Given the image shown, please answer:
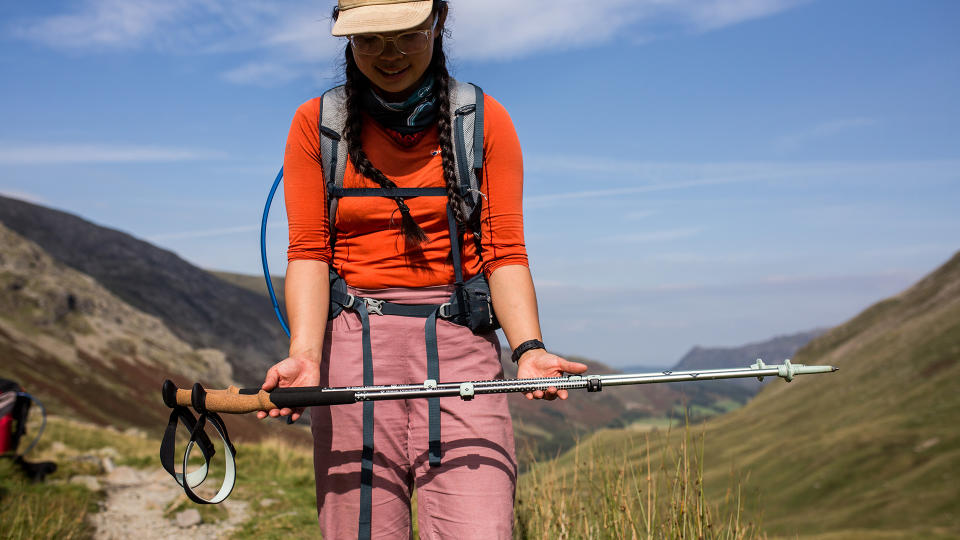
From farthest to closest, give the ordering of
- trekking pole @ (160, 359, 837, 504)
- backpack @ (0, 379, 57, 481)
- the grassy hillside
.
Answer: the grassy hillside
backpack @ (0, 379, 57, 481)
trekking pole @ (160, 359, 837, 504)

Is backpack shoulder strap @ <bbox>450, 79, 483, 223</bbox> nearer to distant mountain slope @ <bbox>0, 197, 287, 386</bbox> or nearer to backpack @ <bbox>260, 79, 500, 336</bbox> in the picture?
backpack @ <bbox>260, 79, 500, 336</bbox>

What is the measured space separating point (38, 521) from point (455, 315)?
18.3ft

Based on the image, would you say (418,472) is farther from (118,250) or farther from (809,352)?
(809,352)

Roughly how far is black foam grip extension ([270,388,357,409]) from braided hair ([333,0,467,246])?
0.63 metres

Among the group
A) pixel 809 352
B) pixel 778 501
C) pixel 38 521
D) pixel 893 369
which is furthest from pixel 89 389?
pixel 809 352

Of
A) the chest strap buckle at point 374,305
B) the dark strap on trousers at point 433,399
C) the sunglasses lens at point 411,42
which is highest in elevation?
the sunglasses lens at point 411,42

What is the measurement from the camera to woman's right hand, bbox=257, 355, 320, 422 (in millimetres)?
2637

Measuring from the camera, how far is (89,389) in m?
41.2

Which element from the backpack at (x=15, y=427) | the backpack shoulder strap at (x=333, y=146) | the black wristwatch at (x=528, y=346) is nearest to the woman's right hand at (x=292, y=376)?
the backpack shoulder strap at (x=333, y=146)

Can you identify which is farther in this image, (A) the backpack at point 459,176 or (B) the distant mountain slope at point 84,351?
(B) the distant mountain slope at point 84,351

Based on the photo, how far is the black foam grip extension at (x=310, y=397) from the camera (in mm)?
2574

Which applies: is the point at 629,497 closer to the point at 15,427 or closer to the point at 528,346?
the point at 528,346

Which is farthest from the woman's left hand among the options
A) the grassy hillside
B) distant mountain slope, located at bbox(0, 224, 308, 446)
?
distant mountain slope, located at bbox(0, 224, 308, 446)

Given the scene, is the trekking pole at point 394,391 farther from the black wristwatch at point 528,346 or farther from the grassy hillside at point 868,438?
the grassy hillside at point 868,438
